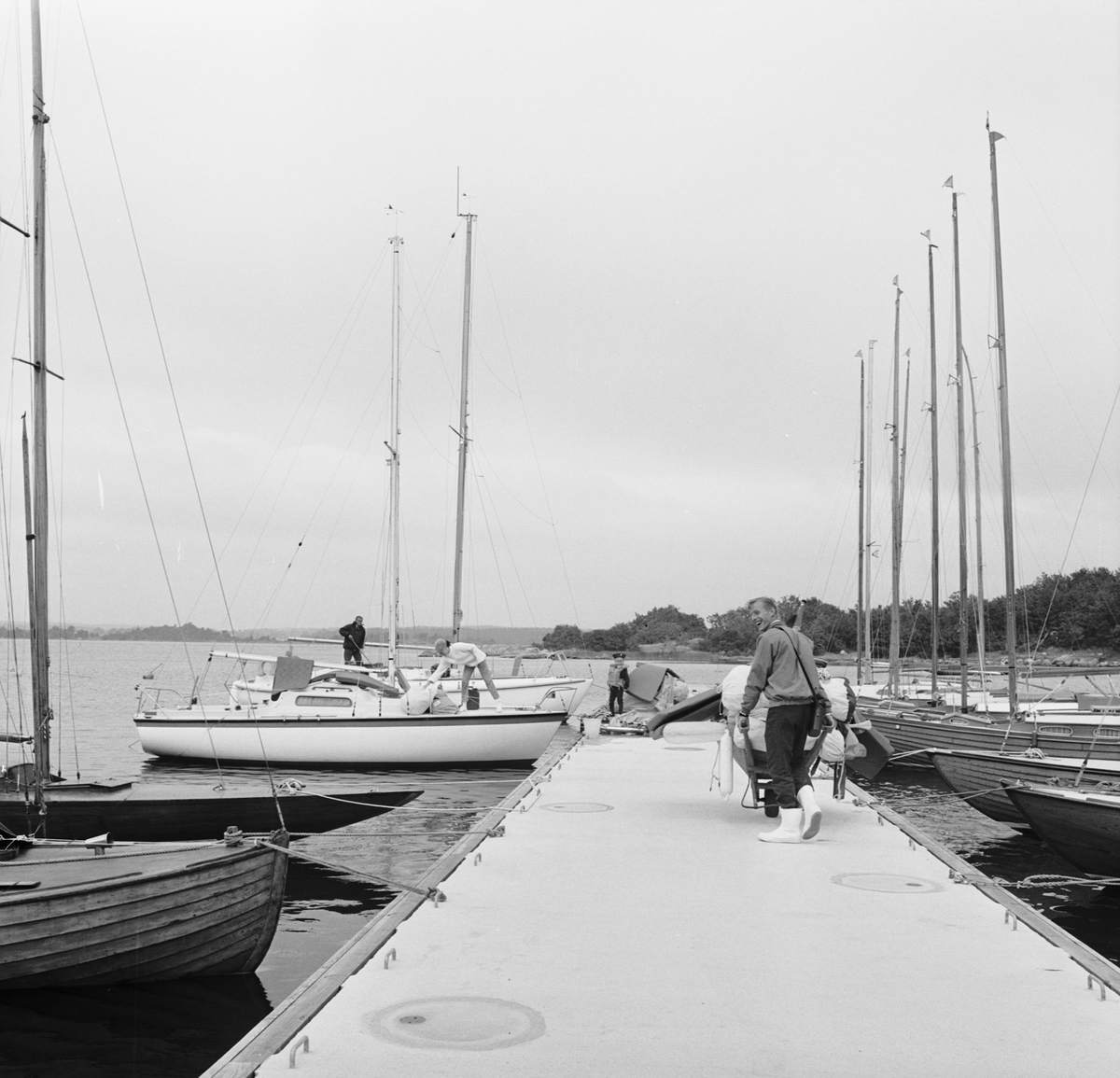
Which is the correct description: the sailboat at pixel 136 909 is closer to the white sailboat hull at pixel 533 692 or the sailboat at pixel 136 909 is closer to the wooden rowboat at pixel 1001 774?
the wooden rowboat at pixel 1001 774

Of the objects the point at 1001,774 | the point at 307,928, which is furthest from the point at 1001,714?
the point at 307,928

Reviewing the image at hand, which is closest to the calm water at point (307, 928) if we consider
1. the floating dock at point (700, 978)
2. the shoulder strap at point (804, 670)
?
the floating dock at point (700, 978)

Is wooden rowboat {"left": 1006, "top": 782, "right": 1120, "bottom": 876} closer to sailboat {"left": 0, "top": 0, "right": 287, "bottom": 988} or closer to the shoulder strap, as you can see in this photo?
the shoulder strap

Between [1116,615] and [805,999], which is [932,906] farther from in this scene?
[1116,615]

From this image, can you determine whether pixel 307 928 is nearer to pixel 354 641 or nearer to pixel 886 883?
pixel 886 883

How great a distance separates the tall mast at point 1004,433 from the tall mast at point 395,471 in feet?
42.8

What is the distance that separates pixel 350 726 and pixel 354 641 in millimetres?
6123

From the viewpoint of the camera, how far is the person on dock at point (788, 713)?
8289mm

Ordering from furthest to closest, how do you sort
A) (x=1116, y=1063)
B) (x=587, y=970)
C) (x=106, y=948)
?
(x=106, y=948) → (x=587, y=970) → (x=1116, y=1063)

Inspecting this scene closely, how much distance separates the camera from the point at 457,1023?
4.31 m

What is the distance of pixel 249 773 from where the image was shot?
72.6 ft

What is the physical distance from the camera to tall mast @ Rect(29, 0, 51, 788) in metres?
11.0

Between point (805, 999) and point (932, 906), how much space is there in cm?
211

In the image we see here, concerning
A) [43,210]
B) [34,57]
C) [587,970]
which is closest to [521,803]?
[587,970]
